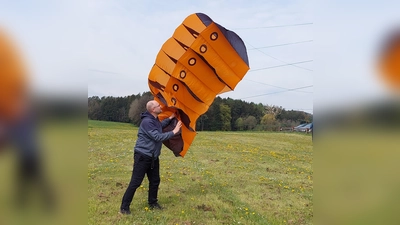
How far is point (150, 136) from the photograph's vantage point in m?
5.54

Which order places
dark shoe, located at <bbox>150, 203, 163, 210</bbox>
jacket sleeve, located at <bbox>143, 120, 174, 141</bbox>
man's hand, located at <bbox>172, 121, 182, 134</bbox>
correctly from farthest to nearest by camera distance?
dark shoe, located at <bbox>150, 203, 163, 210</bbox> → man's hand, located at <bbox>172, 121, 182, 134</bbox> → jacket sleeve, located at <bbox>143, 120, 174, 141</bbox>

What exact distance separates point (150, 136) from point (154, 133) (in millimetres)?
91

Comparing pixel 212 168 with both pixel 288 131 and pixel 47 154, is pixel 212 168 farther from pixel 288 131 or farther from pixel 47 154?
pixel 288 131

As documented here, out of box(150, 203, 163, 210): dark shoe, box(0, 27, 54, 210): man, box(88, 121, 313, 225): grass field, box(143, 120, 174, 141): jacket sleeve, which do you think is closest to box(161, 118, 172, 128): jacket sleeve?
box(143, 120, 174, 141): jacket sleeve

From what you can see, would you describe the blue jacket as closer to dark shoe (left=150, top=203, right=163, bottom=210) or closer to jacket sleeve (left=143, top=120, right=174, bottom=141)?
jacket sleeve (left=143, top=120, right=174, bottom=141)

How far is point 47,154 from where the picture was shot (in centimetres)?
167

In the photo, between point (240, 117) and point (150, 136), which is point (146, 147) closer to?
point (150, 136)

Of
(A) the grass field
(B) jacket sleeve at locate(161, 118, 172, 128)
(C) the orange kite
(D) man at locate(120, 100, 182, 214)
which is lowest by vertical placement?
(A) the grass field

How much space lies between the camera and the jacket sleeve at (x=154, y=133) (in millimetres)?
5496

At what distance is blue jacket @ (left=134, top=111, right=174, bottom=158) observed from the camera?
18.1 ft

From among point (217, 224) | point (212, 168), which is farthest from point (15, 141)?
point (212, 168)

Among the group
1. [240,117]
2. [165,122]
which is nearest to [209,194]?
[165,122]

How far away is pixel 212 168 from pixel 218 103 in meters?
25.0

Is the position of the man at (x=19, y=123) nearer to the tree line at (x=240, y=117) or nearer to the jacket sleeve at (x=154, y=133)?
the jacket sleeve at (x=154, y=133)
